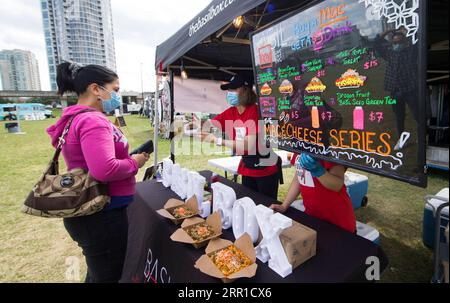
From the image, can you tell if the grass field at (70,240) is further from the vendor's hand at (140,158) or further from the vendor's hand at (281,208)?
the vendor's hand at (140,158)

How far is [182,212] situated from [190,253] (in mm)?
407

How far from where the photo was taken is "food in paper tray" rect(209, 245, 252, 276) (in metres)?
1.05

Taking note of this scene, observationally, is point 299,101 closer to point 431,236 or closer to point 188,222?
point 188,222

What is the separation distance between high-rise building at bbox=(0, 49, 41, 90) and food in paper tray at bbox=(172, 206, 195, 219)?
68673 millimetres

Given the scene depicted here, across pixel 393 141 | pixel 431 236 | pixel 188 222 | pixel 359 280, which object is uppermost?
pixel 393 141

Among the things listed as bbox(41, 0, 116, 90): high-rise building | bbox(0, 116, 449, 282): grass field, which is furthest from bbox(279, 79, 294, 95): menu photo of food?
bbox(41, 0, 116, 90): high-rise building

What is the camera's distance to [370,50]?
0.94m

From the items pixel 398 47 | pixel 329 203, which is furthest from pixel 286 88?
pixel 329 203

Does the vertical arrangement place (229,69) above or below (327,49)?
above

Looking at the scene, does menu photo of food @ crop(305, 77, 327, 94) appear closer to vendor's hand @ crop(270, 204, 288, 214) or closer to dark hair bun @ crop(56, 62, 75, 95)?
vendor's hand @ crop(270, 204, 288, 214)

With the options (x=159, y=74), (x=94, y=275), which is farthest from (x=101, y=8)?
(x=94, y=275)

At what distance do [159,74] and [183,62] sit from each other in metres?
0.40

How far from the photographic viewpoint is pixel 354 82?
102 centimetres

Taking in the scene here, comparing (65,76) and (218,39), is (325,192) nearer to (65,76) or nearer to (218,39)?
(65,76)
